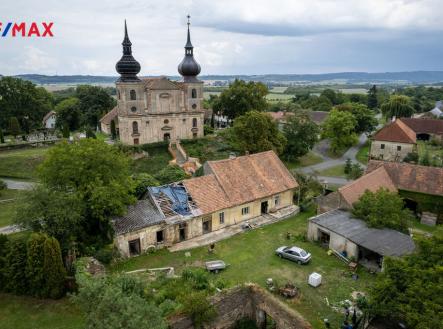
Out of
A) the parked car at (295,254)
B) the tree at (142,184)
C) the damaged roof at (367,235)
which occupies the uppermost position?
the tree at (142,184)

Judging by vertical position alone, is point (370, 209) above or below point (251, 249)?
above

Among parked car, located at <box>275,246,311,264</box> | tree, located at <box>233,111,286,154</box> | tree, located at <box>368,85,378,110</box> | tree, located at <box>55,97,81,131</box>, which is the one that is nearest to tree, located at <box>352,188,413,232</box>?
parked car, located at <box>275,246,311,264</box>

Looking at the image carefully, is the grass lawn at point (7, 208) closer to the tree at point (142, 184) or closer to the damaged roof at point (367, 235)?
the tree at point (142, 184)

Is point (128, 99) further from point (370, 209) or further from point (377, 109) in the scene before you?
point (377, 109)

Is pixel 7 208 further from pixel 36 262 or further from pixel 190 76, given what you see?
pixel 190 76

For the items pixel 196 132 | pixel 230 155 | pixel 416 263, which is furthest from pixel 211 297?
pixel 196 132

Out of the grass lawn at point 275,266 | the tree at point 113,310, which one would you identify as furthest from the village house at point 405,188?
the tree at point 113,310

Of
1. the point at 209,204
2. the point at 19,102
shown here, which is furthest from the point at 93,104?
the point at 209,204
